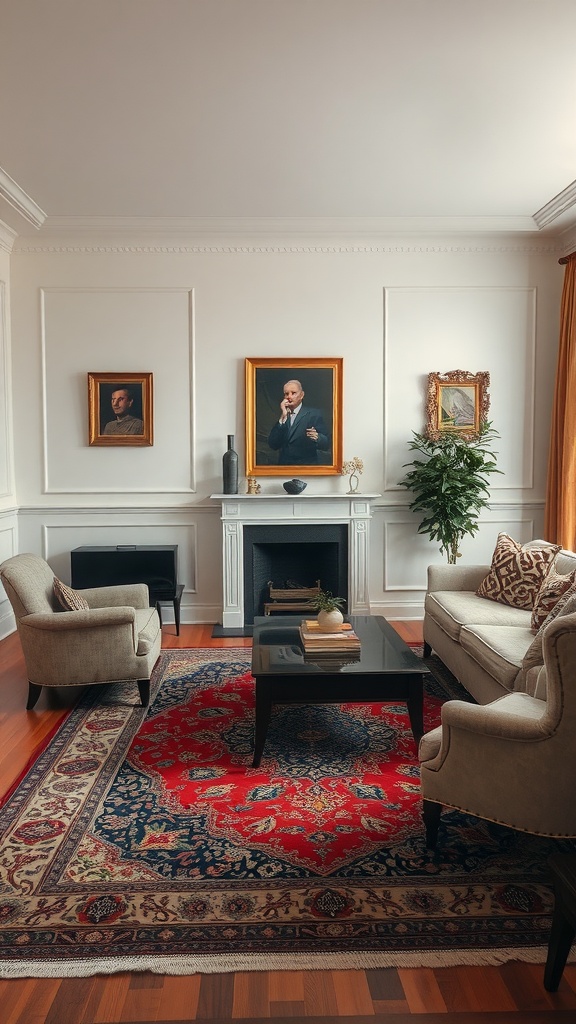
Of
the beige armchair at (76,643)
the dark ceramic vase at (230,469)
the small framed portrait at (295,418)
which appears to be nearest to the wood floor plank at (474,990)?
the beige armchair at (76,643)

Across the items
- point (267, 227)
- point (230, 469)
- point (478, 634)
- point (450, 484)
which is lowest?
point (478, 634)

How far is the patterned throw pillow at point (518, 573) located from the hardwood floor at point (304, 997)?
2.65 meters

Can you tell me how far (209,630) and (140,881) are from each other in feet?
11.9

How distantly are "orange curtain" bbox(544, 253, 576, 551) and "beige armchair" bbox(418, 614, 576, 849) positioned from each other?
3.65 m

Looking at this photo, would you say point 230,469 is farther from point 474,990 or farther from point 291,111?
point 474,990

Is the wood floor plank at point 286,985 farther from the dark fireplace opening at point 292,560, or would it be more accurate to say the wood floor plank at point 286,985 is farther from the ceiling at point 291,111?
the dark fireplace opening at point 292,560

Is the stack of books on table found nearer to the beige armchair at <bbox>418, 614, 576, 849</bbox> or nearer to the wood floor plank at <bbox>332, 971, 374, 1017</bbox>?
the beige armchair at <bbox>418, 614, 576, 849</bbox>

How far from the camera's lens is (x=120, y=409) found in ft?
20.2

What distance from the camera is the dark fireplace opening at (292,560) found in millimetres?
6133

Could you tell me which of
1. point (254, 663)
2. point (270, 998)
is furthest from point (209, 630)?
point (270, 998)

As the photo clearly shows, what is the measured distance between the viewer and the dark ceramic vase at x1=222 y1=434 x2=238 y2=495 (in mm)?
6031

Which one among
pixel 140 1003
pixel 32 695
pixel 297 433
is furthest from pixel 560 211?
pixel 140 1003

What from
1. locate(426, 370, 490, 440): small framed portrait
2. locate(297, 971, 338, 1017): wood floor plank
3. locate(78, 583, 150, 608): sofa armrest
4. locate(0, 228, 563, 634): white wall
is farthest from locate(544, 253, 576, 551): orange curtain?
locate(297, 971, 338, 1017): wood floor plank

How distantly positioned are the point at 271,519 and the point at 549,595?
277 cm
